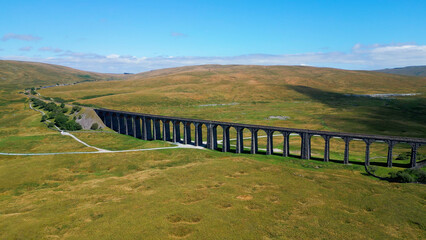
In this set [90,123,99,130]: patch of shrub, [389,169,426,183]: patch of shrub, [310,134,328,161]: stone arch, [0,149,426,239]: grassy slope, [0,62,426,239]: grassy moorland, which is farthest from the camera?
[90,123,99,130]: patch of shrub

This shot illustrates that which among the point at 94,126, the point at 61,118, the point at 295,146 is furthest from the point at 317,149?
the point at 61,118

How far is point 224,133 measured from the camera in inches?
2990

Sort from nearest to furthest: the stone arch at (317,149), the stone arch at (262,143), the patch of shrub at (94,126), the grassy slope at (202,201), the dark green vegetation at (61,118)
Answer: the grassy slope at (202,201) < the stone arch at (317,149) < the stone arch at (262,143) < the dark green vegetation at (61,118) < the patch of shrub at (94,126)

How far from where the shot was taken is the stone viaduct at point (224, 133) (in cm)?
5897

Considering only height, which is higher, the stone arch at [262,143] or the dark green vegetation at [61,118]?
the dark green vegetation at [61,118]

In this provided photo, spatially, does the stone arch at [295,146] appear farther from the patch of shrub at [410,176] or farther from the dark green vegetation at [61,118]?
the dark green vegetation at [61,118]

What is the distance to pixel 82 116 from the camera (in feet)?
398

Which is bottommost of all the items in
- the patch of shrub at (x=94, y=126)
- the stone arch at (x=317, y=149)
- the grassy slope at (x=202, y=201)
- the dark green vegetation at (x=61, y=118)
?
the stone arch at (x=317, y=149)

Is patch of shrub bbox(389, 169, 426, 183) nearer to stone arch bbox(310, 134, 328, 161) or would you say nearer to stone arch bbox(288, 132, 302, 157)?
stone arch bbox(310, 134, 328, 161)

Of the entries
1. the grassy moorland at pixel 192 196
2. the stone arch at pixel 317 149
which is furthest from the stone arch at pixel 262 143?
the stone arch at pixel 317 149

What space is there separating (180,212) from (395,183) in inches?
1580

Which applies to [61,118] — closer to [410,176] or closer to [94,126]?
[94,126]

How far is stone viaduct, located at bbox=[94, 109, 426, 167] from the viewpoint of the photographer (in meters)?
59.0

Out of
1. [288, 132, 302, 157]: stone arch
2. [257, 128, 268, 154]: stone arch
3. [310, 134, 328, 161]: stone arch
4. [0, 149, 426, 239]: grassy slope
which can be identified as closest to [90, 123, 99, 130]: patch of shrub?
[0, 149, 426, 239]: grassy slope
